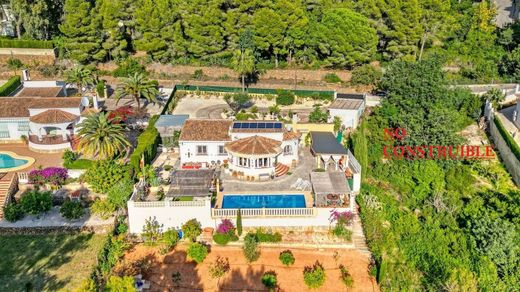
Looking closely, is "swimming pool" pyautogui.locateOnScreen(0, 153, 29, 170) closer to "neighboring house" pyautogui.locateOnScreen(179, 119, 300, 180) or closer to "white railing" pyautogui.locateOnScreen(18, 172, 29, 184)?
"white railing" pyautogui.locateOnScreen(18, 172, 29, 184)

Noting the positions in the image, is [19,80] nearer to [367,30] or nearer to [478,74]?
[367,30]

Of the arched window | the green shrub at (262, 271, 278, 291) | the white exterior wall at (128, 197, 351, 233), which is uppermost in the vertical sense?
the arched window

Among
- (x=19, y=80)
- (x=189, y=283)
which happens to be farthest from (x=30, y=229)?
(x=19, y=80)

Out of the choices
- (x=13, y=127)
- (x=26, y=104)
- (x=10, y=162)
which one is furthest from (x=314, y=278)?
(x=26, y=104)

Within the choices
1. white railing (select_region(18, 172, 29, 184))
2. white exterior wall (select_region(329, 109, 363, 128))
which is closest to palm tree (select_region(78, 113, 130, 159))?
white railing (select_region(18, 172, 29, 184))

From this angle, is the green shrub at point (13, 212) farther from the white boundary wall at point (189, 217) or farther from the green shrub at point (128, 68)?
the green shrub at point (128, 68)

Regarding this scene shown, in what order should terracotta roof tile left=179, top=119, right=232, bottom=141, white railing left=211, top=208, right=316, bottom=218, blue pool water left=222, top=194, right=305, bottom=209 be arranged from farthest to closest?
1. terracotta roof tile left=179, top=119, right=232, bottom=141
2. blue pool water left=222, top=194, right=305, bottom=209
3. white railing left=211, top=208, right=316, bottom=218

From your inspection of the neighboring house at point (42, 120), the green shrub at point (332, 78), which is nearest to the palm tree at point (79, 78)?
the neighboring house at point (42, 120)
